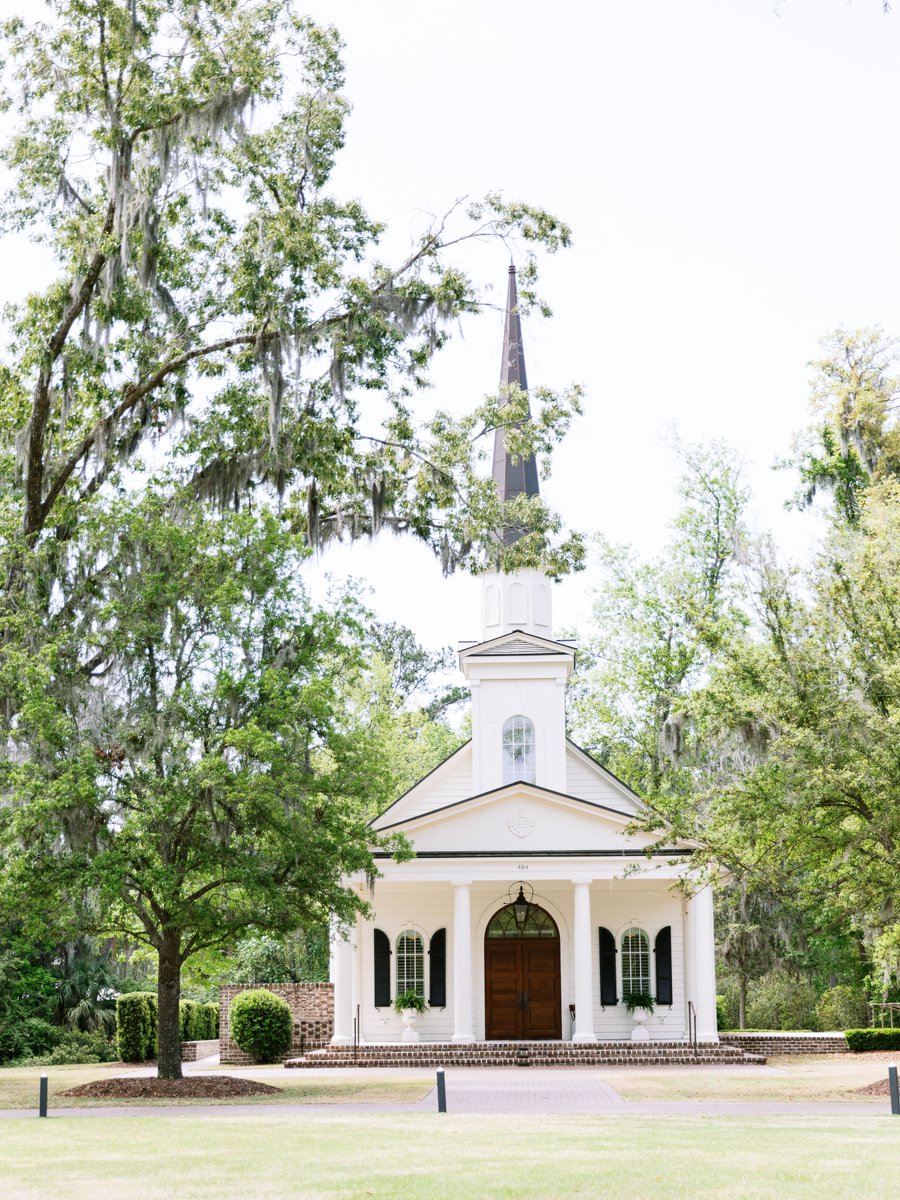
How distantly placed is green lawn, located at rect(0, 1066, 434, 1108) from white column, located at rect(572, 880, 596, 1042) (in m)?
3.93

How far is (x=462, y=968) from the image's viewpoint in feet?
82.9

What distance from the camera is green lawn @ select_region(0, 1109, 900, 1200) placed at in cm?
848

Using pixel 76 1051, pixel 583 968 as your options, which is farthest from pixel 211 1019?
pixel 583 968

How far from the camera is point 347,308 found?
1780 centimetres

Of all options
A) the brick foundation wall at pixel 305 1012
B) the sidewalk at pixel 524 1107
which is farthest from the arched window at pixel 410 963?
the sidewalk at pixel 524 1107

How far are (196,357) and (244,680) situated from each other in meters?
4.65

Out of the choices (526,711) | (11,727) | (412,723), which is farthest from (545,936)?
(412,723)

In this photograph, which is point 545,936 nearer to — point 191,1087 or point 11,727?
point 191,1087

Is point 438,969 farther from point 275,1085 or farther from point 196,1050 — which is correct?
point 196,1050

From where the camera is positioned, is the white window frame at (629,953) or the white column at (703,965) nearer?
the white column at (703,965)

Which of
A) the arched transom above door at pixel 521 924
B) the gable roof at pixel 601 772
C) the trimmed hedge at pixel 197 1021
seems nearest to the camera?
the arched transom above door at pixel 521 924

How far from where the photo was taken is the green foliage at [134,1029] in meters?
27.0

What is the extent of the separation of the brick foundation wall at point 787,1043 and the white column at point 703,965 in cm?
198

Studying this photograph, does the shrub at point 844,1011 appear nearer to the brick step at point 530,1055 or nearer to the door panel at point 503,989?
the brick step at point 530,1055
